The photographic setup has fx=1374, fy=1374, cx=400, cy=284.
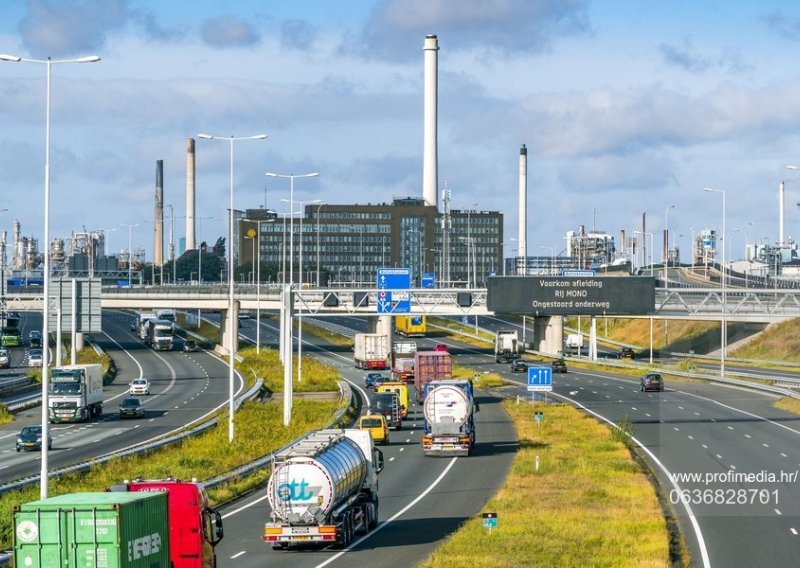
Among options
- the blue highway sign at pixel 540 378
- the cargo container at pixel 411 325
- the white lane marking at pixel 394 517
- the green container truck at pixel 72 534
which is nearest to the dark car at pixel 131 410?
the blue highway sign at pixel 540 378

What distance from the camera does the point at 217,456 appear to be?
5888 centimetres

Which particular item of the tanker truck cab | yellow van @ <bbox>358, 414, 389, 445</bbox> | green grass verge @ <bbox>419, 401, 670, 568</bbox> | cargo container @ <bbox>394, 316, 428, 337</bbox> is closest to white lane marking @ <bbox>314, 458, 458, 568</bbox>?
green grass verge @ <bbox>419, 401, 670, 568</bbox>

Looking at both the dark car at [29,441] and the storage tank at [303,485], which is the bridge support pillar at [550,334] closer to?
the dark car at [29,441]

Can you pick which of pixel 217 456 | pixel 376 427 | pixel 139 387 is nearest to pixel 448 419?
pixel 376 427

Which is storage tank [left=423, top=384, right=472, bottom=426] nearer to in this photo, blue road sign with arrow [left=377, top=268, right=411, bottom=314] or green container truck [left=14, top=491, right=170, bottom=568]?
blue road sign with arrow [left=377, top=268, right=411, bottom=314]

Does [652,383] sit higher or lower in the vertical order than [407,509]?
lower

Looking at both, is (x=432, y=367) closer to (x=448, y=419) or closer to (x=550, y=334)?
(x=448, y=419)

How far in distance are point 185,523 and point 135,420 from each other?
2313 inches

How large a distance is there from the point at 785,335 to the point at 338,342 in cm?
5505

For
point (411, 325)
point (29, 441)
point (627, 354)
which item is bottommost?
point (29, 441)

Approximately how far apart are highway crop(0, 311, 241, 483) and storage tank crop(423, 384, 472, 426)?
1584 centimetres

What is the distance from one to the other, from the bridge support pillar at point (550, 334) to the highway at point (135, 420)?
33.3 meters

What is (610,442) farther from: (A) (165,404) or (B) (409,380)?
(B) (409,380)

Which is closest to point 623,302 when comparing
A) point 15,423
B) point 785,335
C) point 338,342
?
point 15,423
